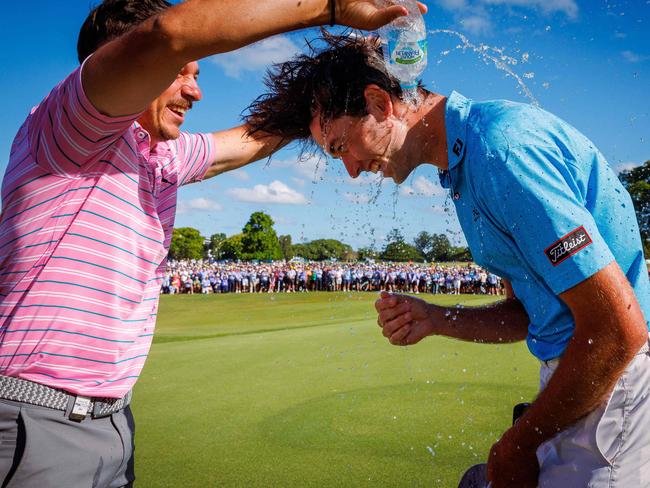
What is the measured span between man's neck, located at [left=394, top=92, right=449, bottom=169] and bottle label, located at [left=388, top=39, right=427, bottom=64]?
0.19m

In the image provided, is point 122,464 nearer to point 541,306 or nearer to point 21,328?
point 21,328

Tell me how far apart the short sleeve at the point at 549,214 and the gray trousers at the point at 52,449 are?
1.87 m

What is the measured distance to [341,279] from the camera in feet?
136

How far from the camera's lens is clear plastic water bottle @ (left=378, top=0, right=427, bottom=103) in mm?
2162

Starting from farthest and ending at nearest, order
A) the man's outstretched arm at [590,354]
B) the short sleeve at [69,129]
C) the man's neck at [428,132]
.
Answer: the man's neck at [428,132]
the short sleeve at [69,129]
the man's outstretched arm at [590,354]

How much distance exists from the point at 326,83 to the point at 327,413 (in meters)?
3.57

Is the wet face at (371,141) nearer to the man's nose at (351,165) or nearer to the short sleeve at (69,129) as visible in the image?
the man's nose at (351,165)

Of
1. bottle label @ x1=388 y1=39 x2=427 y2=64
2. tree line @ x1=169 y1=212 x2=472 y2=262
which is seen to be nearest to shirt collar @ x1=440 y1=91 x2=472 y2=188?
bottle label @ x1=388 y1=39 x2=427 y2=64

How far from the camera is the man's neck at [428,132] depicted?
89.8 inches

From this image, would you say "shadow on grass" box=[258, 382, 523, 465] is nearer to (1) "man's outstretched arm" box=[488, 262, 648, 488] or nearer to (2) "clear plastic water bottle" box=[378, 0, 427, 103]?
(1) "man's outstretched arm" box=[488, 262, 648, 488]

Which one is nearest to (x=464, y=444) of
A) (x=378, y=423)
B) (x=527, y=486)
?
(x=378, y=423)

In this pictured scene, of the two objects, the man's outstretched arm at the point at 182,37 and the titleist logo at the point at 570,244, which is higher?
the man's outstretched arm at the point at 182,37

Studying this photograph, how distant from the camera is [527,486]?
196cm

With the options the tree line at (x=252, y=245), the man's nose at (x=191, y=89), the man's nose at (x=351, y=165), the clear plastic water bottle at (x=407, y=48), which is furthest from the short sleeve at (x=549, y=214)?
the tree line at (x=252, y=245)
